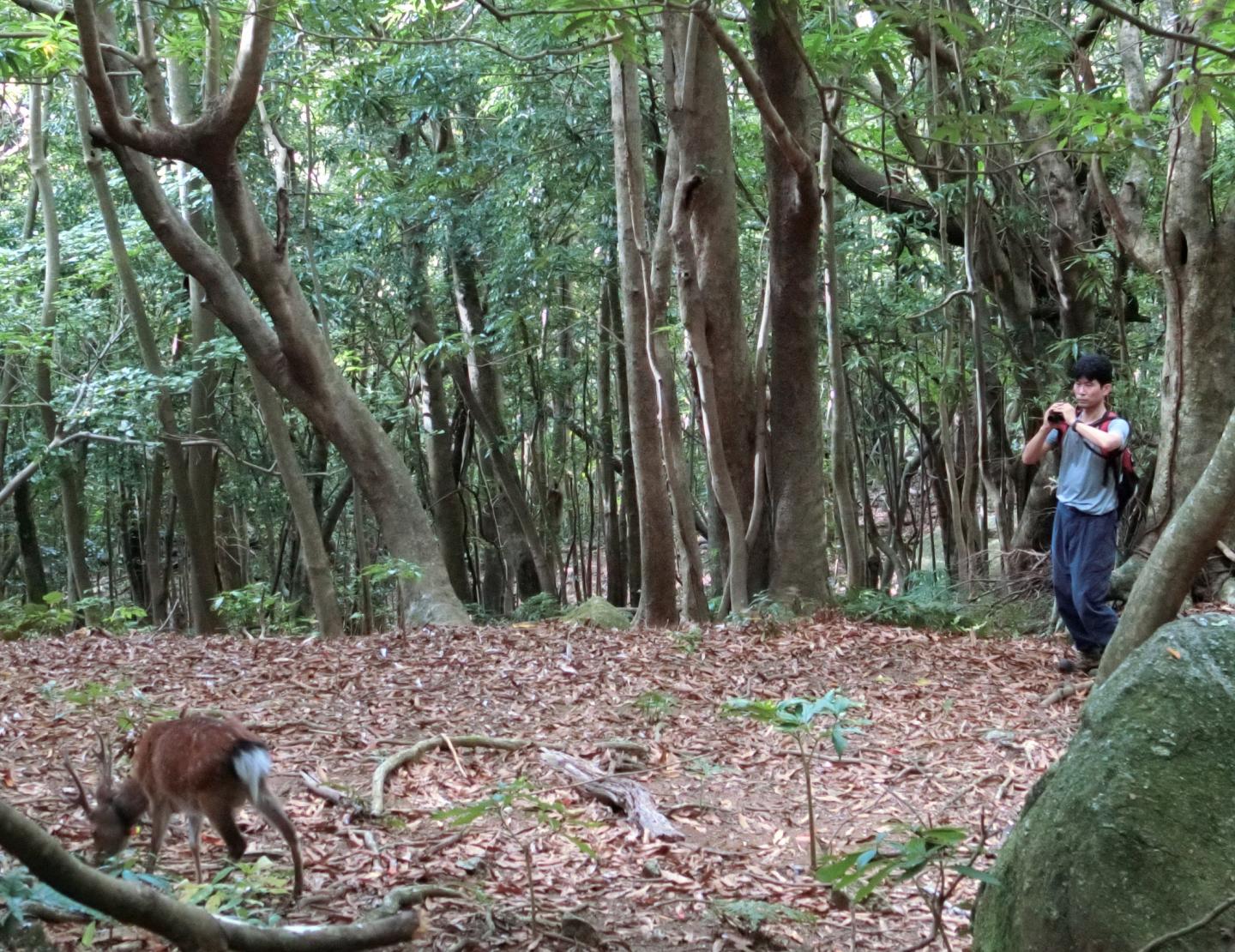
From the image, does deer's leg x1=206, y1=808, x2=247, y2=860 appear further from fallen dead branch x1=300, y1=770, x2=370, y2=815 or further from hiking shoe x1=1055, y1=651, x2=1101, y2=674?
hiking shoe x1=1055, y1=651, x2=1101, y2=674

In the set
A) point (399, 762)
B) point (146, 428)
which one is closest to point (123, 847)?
point (399, 762)

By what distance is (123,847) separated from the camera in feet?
11.6

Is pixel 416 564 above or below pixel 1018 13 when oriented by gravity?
below

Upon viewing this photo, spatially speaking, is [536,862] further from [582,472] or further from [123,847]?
[582,472]

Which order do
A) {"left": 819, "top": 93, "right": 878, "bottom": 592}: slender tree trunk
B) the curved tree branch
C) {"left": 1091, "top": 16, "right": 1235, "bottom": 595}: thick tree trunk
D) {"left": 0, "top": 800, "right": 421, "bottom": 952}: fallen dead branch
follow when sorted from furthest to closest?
{"left": 819, "top": 93, "right": 878, "bottom": 592}: slender tree trunk → the curved tree branch → {"left": 1091, "top": 16, "right": 1235, "bottom": 595}: thick tree trunk → {"left": 0, "top": 800, "right": 421, "bottom": 952}: fallen dead branch

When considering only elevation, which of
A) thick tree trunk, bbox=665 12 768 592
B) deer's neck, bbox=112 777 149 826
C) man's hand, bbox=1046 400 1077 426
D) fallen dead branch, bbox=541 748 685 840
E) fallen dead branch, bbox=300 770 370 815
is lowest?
fallen dead branch, bbox=541 748 685 840

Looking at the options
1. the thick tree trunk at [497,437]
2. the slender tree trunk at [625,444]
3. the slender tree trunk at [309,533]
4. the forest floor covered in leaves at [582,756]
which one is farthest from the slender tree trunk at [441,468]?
the forest floor covered in leaves at [582,756]

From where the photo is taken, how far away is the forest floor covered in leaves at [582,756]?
3.40 m

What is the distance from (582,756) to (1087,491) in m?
3.42

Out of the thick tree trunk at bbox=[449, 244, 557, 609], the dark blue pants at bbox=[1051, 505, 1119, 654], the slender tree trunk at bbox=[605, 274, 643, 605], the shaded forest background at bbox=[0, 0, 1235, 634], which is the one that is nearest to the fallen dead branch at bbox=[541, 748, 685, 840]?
the shaded forest background at bbox=[0, 0, 1235, 634]

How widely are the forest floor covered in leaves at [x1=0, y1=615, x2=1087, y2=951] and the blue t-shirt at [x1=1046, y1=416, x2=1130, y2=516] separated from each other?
3.65 feet

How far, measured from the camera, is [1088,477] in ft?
20.7

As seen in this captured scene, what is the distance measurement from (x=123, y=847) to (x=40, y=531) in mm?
21644

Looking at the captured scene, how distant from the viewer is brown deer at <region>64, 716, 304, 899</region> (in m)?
3.33
